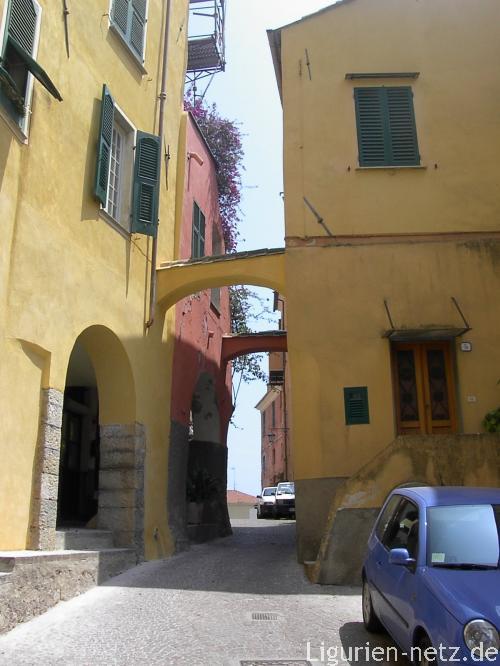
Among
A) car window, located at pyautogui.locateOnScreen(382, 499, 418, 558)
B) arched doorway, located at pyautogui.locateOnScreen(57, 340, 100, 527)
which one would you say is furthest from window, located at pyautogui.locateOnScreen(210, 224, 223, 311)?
car window, located at pyautogui.locateOnScreen(382, 499, 418, 558)

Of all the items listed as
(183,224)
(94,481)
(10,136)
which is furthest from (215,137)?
(10,136)

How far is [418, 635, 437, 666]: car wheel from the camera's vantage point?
12.0 ft

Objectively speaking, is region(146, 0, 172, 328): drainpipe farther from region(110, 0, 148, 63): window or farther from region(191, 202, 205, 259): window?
region(191, 202, 205, 259): window

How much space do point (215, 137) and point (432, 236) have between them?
8.98 meters

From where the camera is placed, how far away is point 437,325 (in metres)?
9.80

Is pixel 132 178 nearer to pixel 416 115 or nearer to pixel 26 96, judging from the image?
pixel 26 96

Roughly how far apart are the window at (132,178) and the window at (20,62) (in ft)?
6.98

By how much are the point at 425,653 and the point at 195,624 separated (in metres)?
2.56

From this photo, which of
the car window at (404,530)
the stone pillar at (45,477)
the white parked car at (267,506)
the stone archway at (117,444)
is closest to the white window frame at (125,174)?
the stone archway at (117,444)

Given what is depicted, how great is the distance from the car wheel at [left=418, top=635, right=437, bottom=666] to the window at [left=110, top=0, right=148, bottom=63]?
30.0ft

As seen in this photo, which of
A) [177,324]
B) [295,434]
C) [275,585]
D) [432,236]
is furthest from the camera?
[177,324]

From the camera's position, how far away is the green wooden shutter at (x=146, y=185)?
9852 millimetres

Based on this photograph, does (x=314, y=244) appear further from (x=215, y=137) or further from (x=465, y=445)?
(x=215, y=137)

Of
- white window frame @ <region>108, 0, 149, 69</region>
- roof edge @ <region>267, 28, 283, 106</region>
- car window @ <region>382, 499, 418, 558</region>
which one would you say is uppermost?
roof edge @ <region>267, 28, 283, 106</region>
